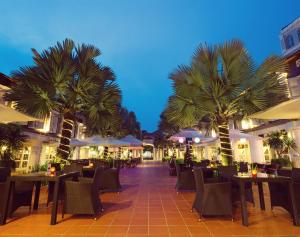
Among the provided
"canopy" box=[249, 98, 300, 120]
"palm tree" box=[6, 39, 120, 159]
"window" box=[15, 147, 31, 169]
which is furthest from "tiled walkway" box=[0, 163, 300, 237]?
"window" box=[15, 147, 31, 169]

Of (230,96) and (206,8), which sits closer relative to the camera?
(230,96)

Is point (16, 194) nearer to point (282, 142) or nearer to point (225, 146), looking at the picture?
point (225, 146)

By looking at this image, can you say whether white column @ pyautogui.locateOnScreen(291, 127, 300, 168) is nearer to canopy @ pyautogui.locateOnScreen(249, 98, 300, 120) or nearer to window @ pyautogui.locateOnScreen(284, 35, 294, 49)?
canopy @ pyautogui.locateOnScreen(249, 98, 300, 120)

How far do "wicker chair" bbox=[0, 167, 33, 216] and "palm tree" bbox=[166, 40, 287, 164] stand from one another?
5.36 metres

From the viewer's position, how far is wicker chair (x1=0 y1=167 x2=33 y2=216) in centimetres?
375

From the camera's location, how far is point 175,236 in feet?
10.0

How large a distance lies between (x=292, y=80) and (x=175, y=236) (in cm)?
1318

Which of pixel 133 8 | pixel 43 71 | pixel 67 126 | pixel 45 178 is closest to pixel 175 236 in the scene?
pixel 45 178

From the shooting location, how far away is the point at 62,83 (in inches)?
284

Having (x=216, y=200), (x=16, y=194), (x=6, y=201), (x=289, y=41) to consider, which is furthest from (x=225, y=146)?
(x=289, y=41)

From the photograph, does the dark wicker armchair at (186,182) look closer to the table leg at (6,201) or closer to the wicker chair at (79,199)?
the wicker chair at (79,199)

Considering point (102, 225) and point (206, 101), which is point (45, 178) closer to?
point (102, 225)

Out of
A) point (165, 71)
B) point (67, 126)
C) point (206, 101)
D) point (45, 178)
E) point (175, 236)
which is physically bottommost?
point (175, 236)

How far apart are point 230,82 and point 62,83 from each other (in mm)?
5753
